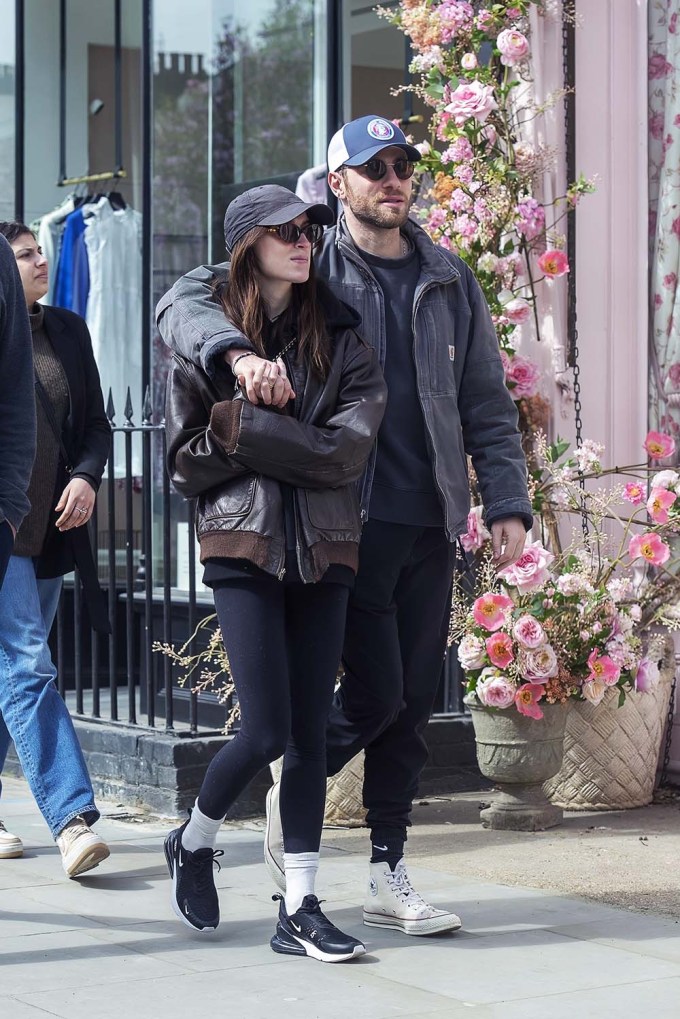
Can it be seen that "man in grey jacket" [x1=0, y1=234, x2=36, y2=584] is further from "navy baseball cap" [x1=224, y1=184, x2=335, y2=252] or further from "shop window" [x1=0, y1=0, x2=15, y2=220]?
"shop window" [x1=0, y1=0, x2=15, y2=220]

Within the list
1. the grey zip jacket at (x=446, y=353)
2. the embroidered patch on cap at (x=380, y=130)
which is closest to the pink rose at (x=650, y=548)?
the grey zip jacket at (x=446, y=353)

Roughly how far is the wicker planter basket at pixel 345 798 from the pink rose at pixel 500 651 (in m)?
0.62

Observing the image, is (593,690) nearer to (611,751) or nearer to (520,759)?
(520,759)

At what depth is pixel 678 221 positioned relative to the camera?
6168mm

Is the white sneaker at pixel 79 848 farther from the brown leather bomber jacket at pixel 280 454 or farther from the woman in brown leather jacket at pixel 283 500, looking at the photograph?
the brown leather bomber jacket at pixel 280 454

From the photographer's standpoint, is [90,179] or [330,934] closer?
[330,934]

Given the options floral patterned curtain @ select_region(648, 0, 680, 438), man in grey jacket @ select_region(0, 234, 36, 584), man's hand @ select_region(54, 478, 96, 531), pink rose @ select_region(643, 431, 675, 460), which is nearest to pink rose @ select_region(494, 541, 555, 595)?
pink rose @ select_region(643, 431, 675, 460)

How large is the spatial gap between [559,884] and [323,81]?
495cm

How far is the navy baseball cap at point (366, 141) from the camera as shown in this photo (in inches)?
157

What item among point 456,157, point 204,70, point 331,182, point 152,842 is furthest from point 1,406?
point 204,70

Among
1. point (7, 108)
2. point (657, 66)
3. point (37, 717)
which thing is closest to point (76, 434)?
point (37, 717)

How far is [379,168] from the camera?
403 centimetres

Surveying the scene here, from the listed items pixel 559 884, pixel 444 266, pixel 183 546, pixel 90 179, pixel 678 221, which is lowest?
pixel 559 884

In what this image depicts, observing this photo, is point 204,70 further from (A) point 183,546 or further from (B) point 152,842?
(B) point 152,842
